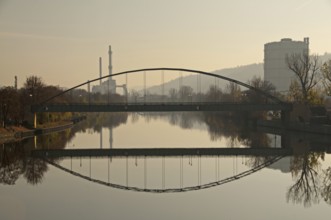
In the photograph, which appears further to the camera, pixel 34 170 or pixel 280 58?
pixel 280 58

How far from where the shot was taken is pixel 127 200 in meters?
20.9

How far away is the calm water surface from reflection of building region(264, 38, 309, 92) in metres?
145

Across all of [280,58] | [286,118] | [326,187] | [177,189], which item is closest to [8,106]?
[286,118]

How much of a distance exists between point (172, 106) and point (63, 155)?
844 inches

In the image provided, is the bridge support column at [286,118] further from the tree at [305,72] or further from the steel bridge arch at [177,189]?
the steel bridge arch at [177,189]

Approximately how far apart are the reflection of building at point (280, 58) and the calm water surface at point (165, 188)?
475 ft

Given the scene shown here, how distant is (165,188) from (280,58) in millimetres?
163296

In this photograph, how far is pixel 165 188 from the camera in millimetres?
23891

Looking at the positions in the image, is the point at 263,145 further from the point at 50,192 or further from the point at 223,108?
the point at 50,192

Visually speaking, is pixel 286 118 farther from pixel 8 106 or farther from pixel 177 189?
pixel 177 189

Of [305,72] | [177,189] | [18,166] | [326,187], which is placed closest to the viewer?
[177,189]

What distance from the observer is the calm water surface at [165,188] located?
60.3 feet

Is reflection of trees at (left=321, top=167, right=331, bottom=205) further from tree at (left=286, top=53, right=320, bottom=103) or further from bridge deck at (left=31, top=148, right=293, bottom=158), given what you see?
tree at (left=286, top=53, right=320, bottom=103)

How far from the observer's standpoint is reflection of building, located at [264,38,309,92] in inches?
6978
